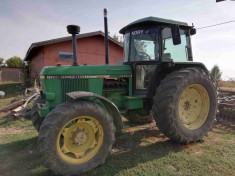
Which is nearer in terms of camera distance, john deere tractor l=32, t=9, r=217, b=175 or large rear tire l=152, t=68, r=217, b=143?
john deere tractor l=32, t=9, r=217, b=175

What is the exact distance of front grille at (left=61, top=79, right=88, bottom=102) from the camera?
11.5ft

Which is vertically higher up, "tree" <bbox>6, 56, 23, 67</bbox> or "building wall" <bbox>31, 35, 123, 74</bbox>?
"tree" <bbox>6, 56, 23, 67</bbox>

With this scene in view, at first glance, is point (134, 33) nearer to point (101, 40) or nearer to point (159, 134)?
point (159, 134)

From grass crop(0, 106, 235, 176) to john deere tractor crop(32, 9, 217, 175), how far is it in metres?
0.29

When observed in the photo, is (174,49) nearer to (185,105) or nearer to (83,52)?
(185,105)

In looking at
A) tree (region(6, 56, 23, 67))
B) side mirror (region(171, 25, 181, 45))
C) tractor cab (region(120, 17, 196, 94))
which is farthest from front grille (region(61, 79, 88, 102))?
tree (region(6, 56, 23, 67))

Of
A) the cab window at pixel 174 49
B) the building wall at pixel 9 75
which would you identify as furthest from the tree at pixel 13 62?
the cab window at pixel 174 49

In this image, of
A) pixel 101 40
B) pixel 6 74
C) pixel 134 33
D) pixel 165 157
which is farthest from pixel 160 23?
pixel 6 74

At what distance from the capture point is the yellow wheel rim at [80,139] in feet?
9.29

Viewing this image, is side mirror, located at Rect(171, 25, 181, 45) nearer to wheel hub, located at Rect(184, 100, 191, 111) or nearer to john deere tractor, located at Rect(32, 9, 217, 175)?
john deere tractor, located at Rect(32, 9, 217, 175)

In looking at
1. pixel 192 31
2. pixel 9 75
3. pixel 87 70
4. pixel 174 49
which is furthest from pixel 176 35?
pixel 9 75

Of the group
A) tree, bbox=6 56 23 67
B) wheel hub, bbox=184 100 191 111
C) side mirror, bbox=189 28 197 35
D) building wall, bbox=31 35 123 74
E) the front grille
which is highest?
tree, bbox=6 56 23 67

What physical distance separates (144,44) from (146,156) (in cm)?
235

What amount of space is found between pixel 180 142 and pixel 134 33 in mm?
2542
